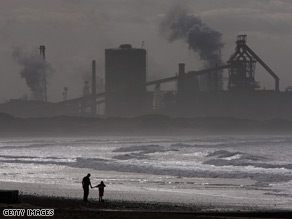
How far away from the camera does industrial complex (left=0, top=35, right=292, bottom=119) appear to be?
17350cm

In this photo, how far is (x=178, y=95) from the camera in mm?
182750

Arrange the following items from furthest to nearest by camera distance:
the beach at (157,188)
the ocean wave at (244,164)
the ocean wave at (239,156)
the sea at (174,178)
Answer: the ocean wave at (239,156) < the ocean wave at (244,164) < the sea at (174,178) < the beach at (157,188)

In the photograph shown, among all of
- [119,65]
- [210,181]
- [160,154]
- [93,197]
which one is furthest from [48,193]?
[119,65]

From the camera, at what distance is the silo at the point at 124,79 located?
183375 millimetres

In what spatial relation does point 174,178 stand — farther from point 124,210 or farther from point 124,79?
point 124,79

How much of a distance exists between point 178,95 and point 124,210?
156893mm

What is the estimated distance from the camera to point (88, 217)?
23094mm

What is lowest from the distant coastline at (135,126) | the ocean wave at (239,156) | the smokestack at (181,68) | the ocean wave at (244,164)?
the ocean wave at (244,164)

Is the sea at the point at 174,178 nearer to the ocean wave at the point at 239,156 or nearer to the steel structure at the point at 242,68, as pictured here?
the ocean wave at the point at 239,156

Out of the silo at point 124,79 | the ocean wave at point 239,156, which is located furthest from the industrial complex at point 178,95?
the ocean wave at point 239,156

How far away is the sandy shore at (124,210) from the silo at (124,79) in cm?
15309

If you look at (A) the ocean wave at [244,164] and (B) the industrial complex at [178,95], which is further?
(B) the industrial complex at [178,95]

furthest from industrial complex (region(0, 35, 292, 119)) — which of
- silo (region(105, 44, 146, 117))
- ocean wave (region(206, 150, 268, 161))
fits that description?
ocean wave (region(206, 150, 268, 161))

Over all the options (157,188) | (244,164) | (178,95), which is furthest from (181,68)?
A: (157,188)
